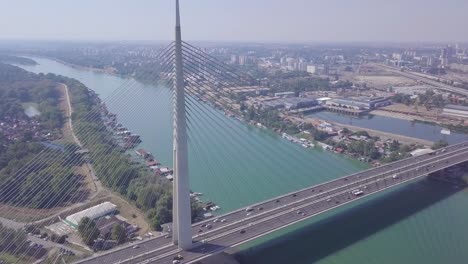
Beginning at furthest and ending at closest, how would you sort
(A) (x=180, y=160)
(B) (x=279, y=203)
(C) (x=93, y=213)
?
(C) (x=93, y=213), (B) (x=279, y=203), (A) (x=180, y=160)

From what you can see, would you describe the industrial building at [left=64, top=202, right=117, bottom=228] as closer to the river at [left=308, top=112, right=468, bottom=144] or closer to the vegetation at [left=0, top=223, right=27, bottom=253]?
the vegetation at [left=0, top=223, right=27, bottom=253]

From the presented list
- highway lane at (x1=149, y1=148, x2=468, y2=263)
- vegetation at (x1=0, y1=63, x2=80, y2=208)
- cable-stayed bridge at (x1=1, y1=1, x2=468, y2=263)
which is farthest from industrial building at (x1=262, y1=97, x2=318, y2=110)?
highway lane at (x1=149, y1=148, x2=468, y2=263)

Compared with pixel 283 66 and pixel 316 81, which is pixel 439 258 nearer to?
pixel 316 81

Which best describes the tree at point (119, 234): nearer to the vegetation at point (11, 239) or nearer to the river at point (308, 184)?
the vegetation at point (11, 239)

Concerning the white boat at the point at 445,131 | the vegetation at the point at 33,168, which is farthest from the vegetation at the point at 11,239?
the white boat at the point at 445,131

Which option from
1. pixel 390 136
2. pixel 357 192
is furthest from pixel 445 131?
pixel 357 192

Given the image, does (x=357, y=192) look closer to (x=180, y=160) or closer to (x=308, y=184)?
(x=308, y=184)
